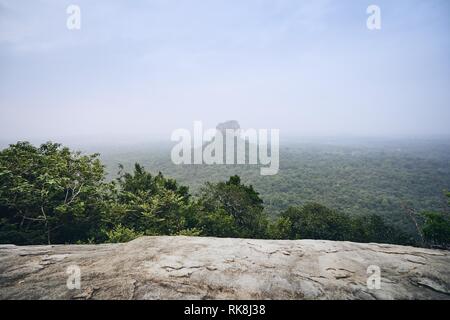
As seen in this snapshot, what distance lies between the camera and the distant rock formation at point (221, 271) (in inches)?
163

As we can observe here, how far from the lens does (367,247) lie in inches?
258

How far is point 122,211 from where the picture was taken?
13.6 meters

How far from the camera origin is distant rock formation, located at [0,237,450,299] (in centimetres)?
414

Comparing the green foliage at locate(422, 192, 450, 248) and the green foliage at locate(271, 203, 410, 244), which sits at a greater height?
the green foliage at locate(422, 192, 450, 248)

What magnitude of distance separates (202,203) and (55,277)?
14062 mm

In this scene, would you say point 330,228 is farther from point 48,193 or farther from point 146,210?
point 48,193

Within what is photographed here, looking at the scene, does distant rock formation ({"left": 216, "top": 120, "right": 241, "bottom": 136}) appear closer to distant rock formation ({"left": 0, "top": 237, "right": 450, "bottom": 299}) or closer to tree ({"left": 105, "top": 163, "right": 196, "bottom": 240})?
tree ({"left": 105, "top": 163, "right": 196, "bottom": 240})

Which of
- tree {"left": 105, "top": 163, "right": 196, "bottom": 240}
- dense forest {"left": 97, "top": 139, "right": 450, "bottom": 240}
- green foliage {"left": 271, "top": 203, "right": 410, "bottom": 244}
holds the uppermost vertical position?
tree {"left": 105, "top": 163, "right": 196, "bottom": 240}

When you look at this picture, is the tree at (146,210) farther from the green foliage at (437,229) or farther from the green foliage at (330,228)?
the green foliage at (437,229)

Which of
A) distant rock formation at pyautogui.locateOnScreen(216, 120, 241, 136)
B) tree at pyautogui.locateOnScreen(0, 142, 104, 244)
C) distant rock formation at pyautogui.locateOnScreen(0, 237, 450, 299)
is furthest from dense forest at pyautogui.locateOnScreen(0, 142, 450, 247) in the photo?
distant rock formation at pyautogui.locateOnScreen(216, 120, 241, 136)

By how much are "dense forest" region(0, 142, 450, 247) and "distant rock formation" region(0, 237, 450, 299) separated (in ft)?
19.0

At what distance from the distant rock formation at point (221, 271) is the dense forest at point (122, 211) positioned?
19.0 ft

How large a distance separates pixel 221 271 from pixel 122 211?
Answer: 10491 millimetres

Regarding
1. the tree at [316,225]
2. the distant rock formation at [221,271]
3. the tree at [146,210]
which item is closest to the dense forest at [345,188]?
the tree at [316,225]
